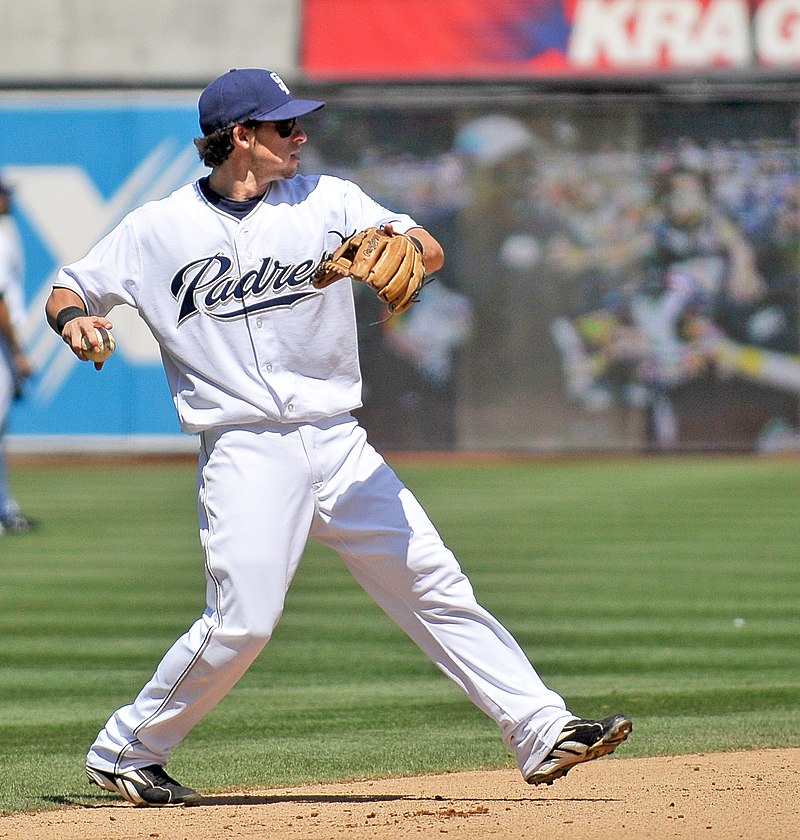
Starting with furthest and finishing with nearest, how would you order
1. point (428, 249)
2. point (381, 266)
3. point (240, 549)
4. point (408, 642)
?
point (408, 642) < point (428, 249) < point (240, 549) < point (381, 266)

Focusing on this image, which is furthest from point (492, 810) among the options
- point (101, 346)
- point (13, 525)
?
point (13, 525)

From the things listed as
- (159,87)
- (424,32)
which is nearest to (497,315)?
(424,32)

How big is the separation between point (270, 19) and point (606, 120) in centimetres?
387

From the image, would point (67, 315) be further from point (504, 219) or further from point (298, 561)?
point (504, 219)

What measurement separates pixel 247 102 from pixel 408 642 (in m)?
4.05

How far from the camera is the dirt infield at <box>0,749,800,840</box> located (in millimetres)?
4727

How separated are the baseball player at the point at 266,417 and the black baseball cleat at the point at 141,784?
98 mm

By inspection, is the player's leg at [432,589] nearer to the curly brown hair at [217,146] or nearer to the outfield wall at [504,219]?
the curly brown hair at [217,146]

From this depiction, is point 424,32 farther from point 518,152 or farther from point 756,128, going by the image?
point 756,128

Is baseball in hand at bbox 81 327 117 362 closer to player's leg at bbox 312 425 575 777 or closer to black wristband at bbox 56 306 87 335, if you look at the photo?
black wristband at bbox 56 306 87 335

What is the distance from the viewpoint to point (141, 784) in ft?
16.9

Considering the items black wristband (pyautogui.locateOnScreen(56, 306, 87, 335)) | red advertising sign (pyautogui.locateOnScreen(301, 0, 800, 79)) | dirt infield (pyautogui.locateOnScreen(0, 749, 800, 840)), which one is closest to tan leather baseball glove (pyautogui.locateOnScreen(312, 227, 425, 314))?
black wristband (pyautogui.locateOnScreen(56, 306, 87, 335))

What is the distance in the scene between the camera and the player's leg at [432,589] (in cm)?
496

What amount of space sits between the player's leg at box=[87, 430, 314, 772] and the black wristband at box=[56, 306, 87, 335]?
19.4 inches
